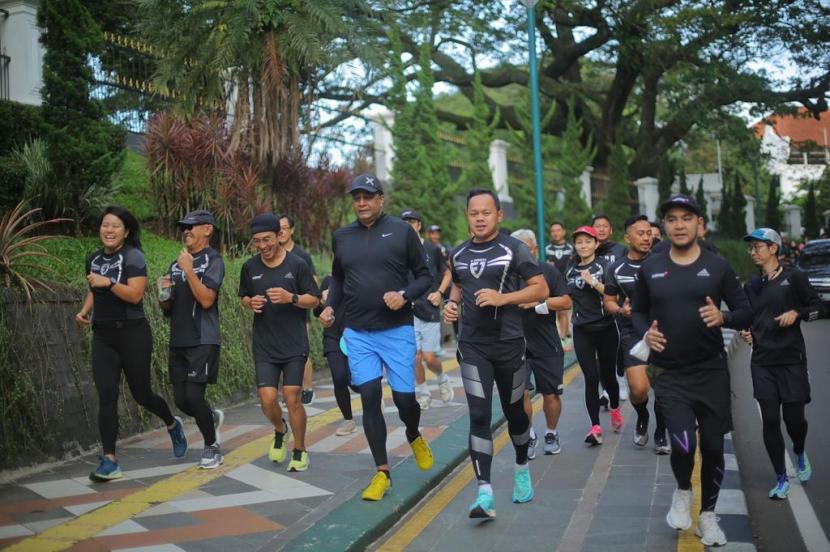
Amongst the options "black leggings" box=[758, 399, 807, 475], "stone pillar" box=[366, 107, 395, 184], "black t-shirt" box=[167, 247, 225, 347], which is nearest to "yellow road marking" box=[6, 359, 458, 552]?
"black t-shirt" box=[167, 247, 225, 347]

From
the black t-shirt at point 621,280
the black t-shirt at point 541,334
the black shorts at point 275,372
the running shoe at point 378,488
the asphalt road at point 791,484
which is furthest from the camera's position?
the black t-shirt at point 541,334

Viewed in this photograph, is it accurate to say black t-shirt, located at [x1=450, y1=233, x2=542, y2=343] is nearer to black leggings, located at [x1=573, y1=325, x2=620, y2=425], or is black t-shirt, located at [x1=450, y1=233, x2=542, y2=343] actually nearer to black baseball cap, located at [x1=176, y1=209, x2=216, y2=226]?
black baseball cap, located at [x1=176, y1=209, x2=216, y2=226]

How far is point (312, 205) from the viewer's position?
16938mm

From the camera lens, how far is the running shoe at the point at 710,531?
5.44 metres

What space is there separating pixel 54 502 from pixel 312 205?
1076 cm

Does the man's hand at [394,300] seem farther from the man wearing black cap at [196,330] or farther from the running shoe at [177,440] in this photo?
the running shoe at [177,440]

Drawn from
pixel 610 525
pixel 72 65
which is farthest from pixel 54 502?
pixel 72 65

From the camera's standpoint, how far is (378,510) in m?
6.21

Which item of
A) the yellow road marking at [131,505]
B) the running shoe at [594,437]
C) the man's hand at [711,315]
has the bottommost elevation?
the running shoe at [594,437]

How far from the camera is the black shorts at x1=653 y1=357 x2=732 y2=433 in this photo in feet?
18.2

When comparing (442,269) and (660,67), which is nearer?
(442,269)

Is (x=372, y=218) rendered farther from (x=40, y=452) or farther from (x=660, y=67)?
(x=660, y=67)

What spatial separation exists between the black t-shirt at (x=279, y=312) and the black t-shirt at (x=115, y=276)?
2.60 feet

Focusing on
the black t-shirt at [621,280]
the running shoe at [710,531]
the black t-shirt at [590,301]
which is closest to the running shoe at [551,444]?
the black t-shirt at [590,301]
